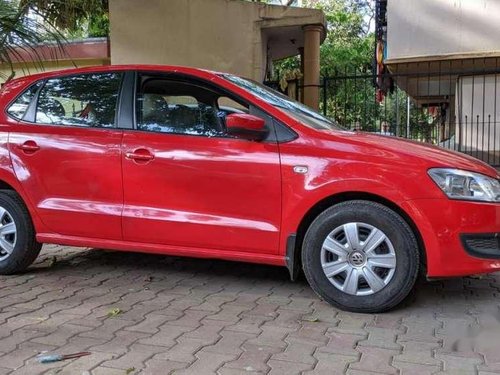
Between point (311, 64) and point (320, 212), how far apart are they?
254 inches

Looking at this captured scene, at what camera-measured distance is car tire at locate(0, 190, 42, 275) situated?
505cm

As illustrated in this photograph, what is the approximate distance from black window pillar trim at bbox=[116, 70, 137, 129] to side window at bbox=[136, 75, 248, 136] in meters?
0.05

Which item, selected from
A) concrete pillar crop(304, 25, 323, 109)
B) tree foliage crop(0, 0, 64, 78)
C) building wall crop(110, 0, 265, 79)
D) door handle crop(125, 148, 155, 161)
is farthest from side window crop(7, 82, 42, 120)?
concrete pillar crop(304, 25, 323, 109)

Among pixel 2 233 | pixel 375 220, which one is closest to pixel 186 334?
pixel 375 220

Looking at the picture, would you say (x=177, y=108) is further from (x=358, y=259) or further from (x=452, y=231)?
(x=452, y=231)

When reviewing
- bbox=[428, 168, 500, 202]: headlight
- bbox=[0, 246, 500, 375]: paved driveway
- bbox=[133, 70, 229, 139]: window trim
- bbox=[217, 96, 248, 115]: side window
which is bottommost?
bbox=[0, 246, 500, 375]: paved driveway

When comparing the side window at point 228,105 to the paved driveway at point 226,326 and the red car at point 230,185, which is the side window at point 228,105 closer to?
the red car at point 230,185

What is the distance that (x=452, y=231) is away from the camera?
392 centimetres

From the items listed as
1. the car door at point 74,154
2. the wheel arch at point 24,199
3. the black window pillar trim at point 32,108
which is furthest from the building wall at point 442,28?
the wheel arch at point 24,199

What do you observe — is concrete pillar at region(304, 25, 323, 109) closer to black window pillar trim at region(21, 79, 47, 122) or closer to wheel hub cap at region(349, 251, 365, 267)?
black window pillar trim at region(21, 79, 47, 122)

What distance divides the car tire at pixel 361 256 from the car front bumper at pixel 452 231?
10 cm

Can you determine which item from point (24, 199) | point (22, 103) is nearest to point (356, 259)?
point (24, 199)

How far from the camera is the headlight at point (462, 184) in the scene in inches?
156

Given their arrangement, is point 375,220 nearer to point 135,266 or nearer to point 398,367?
point 398,367
